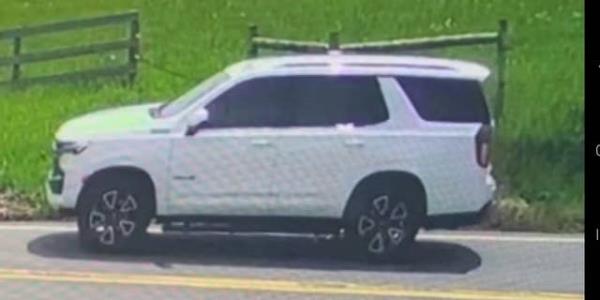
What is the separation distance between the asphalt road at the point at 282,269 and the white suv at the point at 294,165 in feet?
0.83

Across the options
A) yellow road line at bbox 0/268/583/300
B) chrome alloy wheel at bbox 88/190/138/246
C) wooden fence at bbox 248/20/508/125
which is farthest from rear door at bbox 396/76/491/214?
wooden fence at bbox 248/20/508/125

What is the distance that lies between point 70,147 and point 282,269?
2.20 m

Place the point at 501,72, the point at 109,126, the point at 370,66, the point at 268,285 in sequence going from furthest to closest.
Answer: the point at 501,72 → the point at 370,66 → the point at 109,126 → the point at 268,285

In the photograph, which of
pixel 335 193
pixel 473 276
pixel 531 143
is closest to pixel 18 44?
pixel 531 143

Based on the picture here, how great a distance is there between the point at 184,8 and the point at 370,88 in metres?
15.3

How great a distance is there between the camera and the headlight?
10.6 m

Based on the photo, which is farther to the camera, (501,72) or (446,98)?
(501,72)

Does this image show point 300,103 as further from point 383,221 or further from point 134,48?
point 134,48

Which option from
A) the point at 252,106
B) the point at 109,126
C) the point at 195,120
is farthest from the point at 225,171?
the point at 109,126

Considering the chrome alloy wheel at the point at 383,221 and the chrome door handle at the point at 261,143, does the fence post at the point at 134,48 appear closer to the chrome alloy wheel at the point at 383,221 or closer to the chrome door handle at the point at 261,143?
the chrome door handle at the point at 261,143

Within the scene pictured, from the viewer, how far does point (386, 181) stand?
10.4 m

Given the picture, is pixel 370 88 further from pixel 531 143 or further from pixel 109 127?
pixel 531 143

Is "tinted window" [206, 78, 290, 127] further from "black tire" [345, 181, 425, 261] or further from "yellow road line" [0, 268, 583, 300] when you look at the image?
"yellow road line" [0, 268, 583, 300]

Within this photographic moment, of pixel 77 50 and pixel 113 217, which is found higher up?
pixel 77 50
